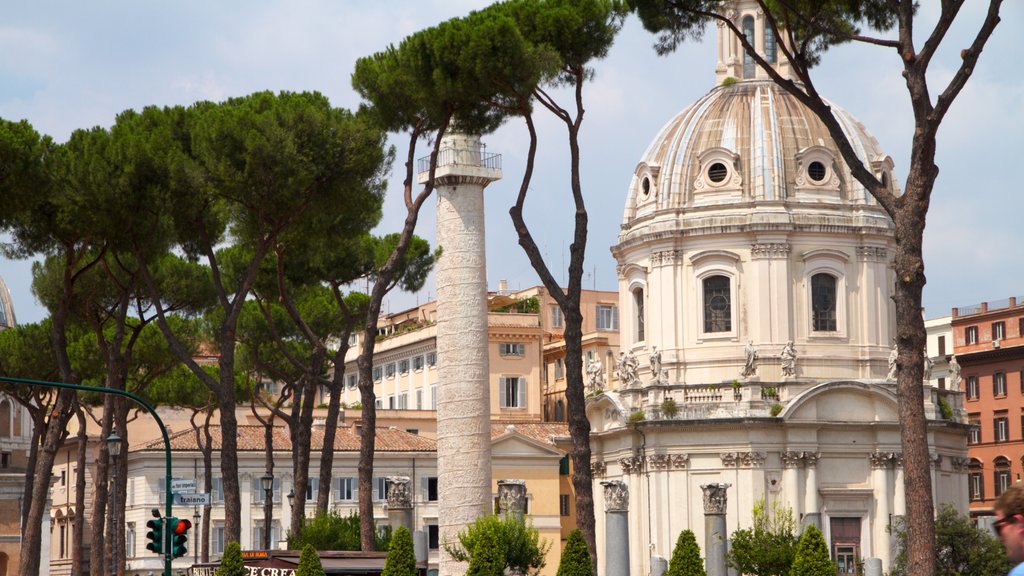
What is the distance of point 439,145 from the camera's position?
119 feet

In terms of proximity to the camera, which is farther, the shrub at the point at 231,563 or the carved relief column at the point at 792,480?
the carved relief column at the point at 792,480

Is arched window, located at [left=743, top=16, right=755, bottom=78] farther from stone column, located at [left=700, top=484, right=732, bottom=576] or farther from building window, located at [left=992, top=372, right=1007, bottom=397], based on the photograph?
building window, located at [left=992, top=372, right=1007, bottom=397]

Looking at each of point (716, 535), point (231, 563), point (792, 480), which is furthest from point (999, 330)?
point (231, 563)

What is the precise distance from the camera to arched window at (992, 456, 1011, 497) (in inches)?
2899

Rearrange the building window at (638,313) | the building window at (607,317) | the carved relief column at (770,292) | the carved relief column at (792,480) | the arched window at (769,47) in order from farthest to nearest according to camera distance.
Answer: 1. the building window at (607,317)
2. the building window at (638,313)
3. the arched window at (769,47)
4. the carved relief column at (770,292)
5. the carved relief column at (792,480)

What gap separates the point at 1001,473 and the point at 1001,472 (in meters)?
0.04

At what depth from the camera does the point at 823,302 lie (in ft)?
187

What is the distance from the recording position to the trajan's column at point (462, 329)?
1510 inches

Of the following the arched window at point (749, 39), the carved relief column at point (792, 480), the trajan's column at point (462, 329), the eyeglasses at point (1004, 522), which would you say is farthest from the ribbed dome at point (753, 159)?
the eyeglasses at point (1004, 522)

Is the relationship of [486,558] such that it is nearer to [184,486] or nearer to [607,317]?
[184,486]

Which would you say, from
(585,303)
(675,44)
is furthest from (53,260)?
(585,303)

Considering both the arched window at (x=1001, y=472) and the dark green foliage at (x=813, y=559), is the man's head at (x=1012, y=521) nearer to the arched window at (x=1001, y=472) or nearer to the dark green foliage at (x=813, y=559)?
the dark green foliage at (x=813, y=559)

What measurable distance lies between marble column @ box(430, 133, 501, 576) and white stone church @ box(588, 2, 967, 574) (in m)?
17.1

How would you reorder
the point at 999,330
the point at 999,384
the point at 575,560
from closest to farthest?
the point at 575,560
the point at 999,384
the point at 999,330
